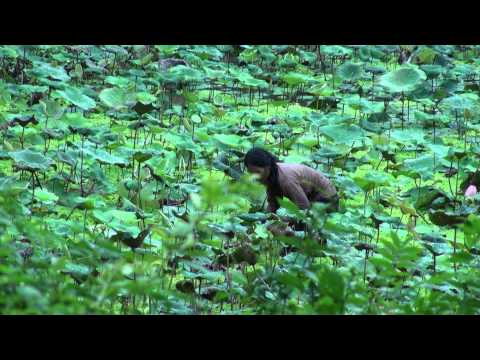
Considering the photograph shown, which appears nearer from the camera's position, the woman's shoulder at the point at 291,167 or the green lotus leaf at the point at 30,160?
the green lotus leaf at the point at 30,160

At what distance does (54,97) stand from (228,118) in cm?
145

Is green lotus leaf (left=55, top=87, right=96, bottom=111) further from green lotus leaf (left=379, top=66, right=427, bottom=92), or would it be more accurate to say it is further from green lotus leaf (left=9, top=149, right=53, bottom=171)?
green lotus leaf (left=379, top=66, right=427, bottom=92)

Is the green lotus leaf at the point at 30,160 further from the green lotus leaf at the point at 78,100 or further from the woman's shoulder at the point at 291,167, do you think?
the green lotus leaf at the point at 78,100

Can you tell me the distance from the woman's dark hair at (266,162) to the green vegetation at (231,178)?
178 millimetres

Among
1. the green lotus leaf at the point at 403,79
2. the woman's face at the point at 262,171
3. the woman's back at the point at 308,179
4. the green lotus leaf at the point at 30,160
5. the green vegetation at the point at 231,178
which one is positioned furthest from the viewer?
the green lotus leaf at the point at 403,79

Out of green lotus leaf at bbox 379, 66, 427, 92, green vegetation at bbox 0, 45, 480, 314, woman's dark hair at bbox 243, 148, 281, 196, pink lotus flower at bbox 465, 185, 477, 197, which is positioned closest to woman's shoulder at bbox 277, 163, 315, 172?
woman's dark hair at bbox 243, 148, 281, 196

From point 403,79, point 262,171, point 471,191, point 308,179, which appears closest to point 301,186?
point 308,179

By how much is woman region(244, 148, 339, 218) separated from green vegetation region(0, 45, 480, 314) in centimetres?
17

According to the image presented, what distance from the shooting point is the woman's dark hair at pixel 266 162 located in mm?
7277

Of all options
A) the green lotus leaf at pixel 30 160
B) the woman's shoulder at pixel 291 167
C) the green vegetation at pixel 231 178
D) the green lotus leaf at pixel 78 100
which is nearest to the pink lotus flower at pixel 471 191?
the green vegetation at pixel 231 178

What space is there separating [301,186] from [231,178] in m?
0.58
